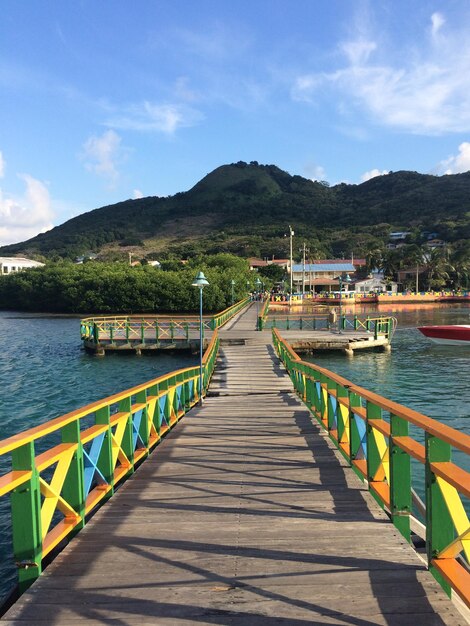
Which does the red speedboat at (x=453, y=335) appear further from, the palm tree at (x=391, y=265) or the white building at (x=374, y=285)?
the palm tree at (x=391, y=265)

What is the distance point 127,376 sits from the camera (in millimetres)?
22562

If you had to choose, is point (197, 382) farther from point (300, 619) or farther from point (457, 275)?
point (457, 275)

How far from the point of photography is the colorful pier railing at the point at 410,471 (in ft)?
9.11

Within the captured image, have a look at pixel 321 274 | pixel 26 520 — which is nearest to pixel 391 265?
pixel 321 274

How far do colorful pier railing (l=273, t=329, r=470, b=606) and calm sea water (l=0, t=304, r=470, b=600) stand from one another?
510cm

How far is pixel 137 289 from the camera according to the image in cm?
7506

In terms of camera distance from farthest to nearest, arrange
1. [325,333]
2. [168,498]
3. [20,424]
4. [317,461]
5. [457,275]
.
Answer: [457,275] < [325,333] < [20,424] < [317,461] < [168,498]

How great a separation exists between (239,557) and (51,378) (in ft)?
67.3

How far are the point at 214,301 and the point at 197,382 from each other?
56.3m

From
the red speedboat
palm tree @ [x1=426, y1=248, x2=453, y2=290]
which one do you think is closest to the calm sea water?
the red speedboat


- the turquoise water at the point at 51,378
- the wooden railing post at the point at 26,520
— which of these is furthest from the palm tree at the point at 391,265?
the wooden railing post at the point at 26,520

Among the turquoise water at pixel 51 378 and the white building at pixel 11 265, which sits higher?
the white building at pixel 11 265

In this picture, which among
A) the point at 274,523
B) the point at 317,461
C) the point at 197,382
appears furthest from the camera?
the point at 197,382

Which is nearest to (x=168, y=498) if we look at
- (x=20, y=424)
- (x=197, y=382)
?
(x=197, y=382)
